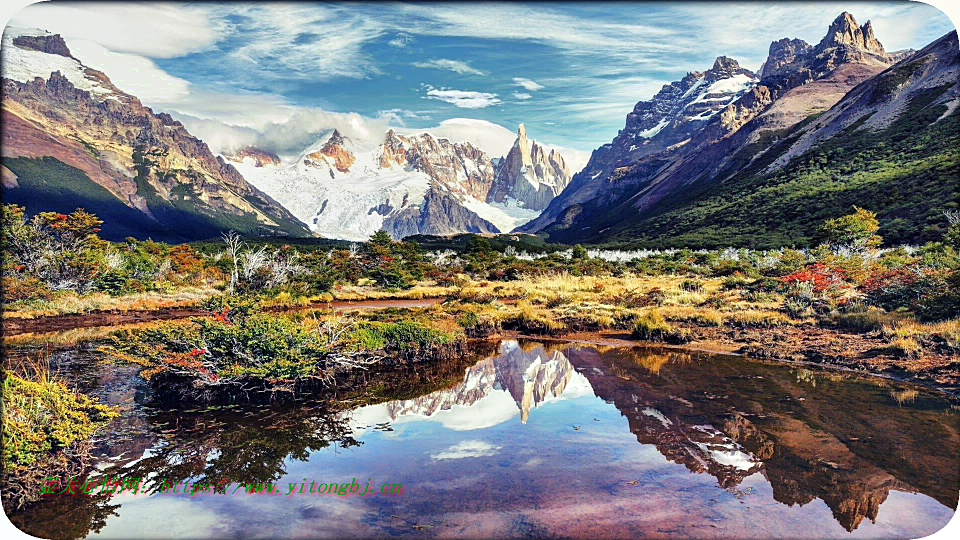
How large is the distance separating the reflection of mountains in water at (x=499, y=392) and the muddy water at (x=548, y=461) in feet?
0.33

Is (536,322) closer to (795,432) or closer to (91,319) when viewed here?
(795,432)

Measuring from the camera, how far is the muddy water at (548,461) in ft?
24.9

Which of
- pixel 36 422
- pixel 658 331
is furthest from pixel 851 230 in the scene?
pixel 36 422

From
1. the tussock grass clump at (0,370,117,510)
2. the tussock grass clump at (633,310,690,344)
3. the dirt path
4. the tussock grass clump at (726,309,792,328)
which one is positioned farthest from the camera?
the dirt path

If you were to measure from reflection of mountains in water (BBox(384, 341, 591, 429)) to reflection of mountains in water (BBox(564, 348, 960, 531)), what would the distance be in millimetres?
1187

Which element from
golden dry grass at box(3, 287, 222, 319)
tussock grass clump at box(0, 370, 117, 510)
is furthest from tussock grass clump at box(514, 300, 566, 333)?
Answer: golden dry grass at box(3, 287, 222, 319)

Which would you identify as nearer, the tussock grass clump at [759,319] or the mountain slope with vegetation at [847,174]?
the tussock grass clump at [759,319]

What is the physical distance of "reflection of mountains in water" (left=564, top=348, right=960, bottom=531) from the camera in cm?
877

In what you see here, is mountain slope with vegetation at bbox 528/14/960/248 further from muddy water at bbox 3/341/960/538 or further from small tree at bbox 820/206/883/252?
muddy water at bbox 3/341/960/538

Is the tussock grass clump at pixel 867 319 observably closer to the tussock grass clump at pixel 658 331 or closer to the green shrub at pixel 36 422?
the tussock grass clump at pixel 658 331

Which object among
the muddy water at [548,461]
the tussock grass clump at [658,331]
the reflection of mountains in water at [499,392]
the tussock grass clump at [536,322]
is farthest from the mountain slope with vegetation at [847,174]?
the muddy water at [548,461]

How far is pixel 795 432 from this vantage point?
11.3 metres

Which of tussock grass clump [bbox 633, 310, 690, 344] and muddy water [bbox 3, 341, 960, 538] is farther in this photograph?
tussock grass clump [bbox 633, 310, 690, 344]

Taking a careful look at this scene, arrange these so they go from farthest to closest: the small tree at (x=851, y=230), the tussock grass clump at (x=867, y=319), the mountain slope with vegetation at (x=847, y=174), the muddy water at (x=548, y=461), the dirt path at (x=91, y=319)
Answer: the mountain slope with vegetation at (x=847, y=174) → the small tree at (x=851, y=230) → the dirt path at (x=91, y=319) → the tussock grass clump at (x=867, y=319) → the muddy water at (x=548, y=461)
